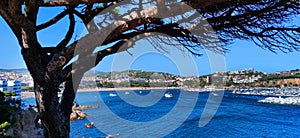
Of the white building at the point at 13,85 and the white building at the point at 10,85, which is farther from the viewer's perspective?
the white building at the point at 13,85

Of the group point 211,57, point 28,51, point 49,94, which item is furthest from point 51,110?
point 211,57

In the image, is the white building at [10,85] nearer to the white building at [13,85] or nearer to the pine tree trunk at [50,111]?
the white building at [13,85]

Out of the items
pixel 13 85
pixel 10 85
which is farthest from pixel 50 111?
pixel 10 85

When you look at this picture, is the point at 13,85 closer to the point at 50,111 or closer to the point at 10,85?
the point at 10,85

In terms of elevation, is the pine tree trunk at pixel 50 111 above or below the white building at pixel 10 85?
below

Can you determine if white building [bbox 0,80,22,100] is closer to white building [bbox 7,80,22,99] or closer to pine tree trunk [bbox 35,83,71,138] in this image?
white building [bbox 7,80,22,99]

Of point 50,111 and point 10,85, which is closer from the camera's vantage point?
point 50,111

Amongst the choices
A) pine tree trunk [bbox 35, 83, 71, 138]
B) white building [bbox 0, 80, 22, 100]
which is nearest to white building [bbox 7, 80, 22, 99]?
white building [bbox 0, 80, 22, 100]

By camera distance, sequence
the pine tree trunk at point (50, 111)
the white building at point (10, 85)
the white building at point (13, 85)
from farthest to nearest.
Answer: the white building at point (13, 85) → the white building at point (10, 85) → the pine tree trunk at point (50, 111)

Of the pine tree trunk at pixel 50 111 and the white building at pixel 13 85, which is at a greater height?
the white building at pixel 13 85

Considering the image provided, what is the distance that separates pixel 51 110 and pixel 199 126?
51.5 ft

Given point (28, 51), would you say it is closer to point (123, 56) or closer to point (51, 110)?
point (51, 110)

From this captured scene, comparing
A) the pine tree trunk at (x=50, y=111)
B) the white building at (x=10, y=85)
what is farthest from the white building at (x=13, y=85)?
the pine tree trunk at (x=50, y=111)

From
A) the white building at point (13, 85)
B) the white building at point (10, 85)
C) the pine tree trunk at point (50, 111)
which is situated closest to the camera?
the pine tree trunk at point (50, 111)
